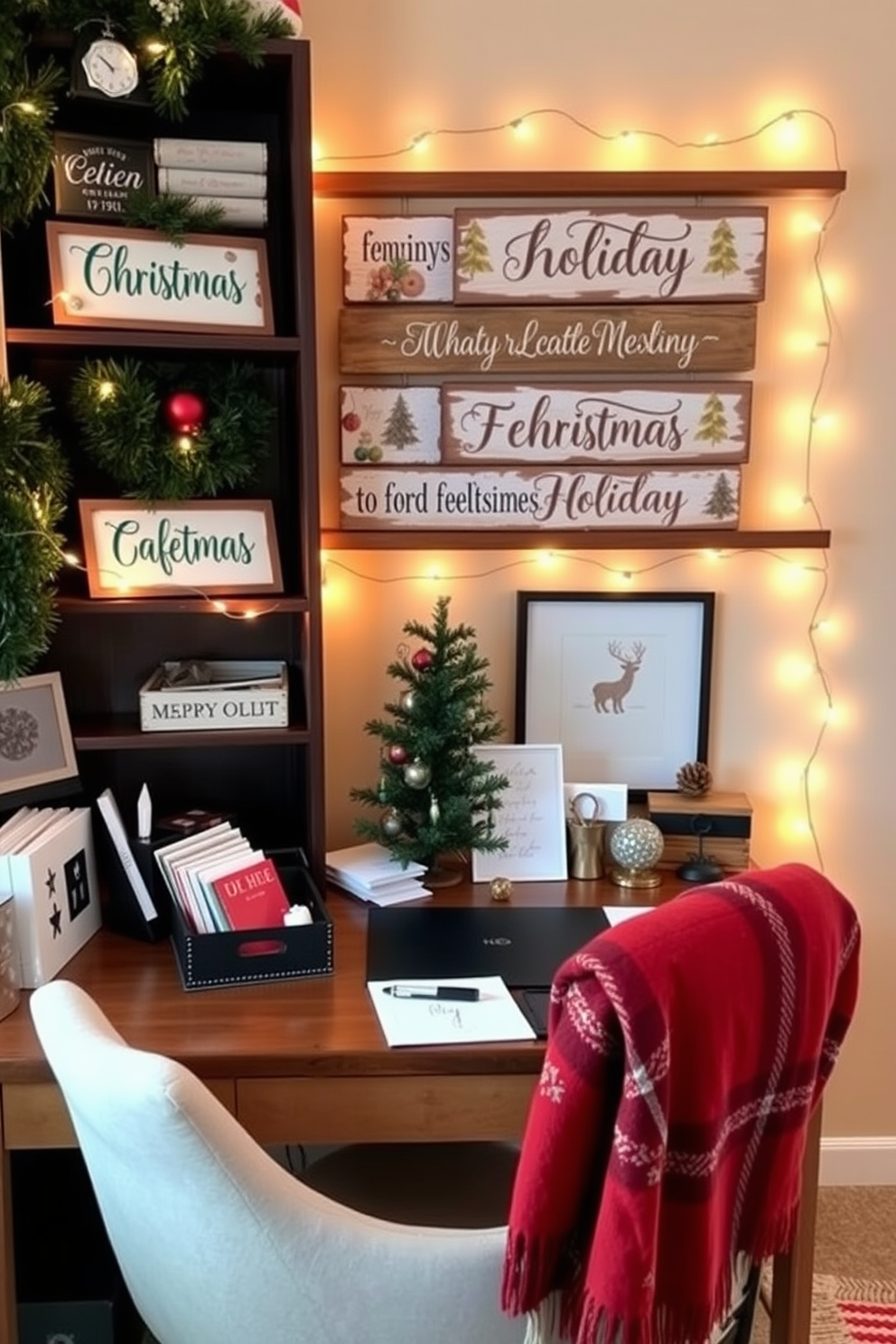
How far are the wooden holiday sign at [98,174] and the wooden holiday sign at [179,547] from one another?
441mm

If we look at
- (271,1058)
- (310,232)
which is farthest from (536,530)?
(271,1058)

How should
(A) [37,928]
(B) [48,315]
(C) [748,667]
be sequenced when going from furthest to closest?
(C) [748,667]
(B) [48,315]
(A) [37,928]

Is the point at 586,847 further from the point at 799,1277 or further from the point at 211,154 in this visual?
the point at 211,154

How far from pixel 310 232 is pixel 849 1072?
185 cm

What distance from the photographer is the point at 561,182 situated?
182cm

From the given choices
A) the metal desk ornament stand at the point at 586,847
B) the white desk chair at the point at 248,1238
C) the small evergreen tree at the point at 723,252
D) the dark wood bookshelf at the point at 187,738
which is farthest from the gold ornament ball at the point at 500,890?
the small evergreen tree at the point at 723,252

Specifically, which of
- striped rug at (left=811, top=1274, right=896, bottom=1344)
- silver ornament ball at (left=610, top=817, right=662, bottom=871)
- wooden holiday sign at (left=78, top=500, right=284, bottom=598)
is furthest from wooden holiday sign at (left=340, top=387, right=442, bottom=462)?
striped rug at (left=811, top=1274, right=896, bottom=1344)

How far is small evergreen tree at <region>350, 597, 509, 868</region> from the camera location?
1.76 m

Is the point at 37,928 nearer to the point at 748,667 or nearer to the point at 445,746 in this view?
the point at 445,746

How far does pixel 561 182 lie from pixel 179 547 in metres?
0.89

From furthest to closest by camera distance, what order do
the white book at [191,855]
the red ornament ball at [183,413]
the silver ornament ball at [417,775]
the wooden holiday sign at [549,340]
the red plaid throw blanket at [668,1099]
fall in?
the wooden holiday sign at [549,340] < the silver ornament ball at [417,775] < the red ornament ball at [183,413] < the white book at [191,855] < the red plaid throw blanket at [668,1099]

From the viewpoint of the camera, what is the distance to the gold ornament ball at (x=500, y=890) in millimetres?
1760

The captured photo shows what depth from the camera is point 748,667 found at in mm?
2012

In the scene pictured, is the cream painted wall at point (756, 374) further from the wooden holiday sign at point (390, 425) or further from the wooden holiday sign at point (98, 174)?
the wooden holiday sign at point (98, 174)
